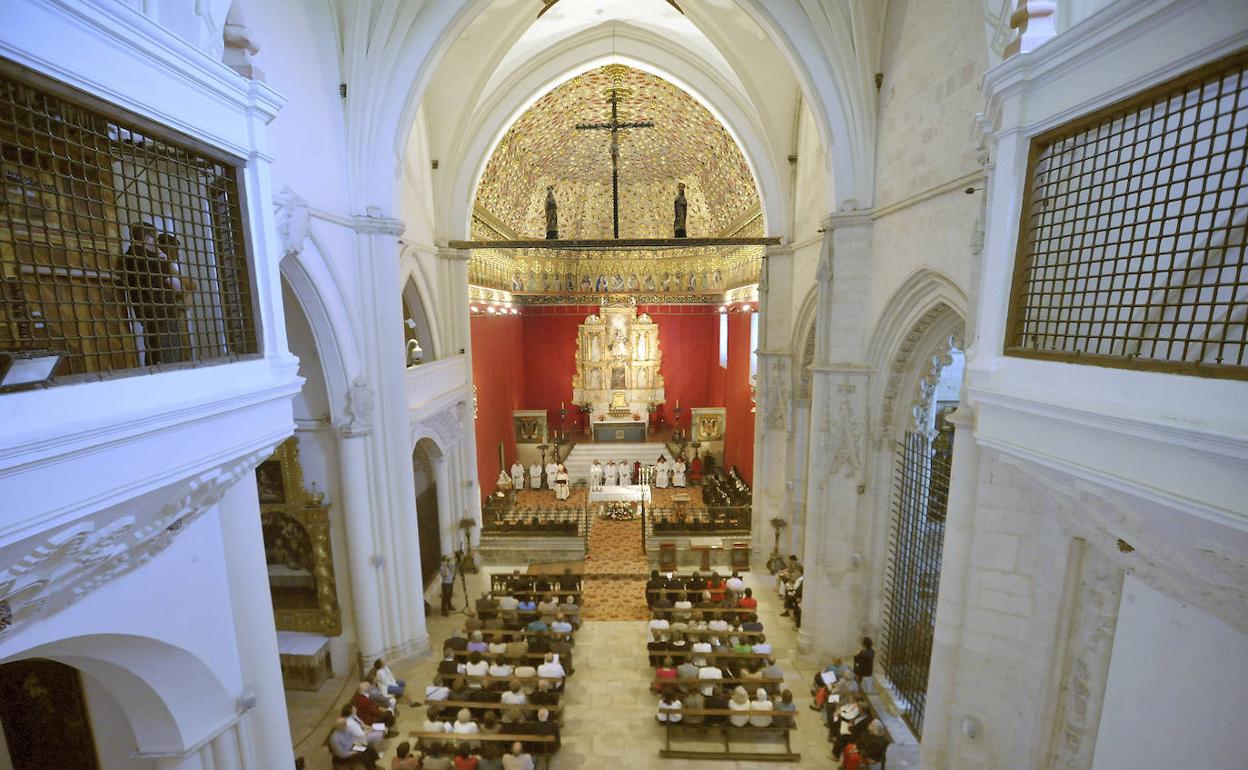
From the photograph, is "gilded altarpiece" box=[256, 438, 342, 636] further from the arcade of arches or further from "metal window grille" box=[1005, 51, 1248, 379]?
"metal window grille" box=[1005, 51, 1248, 379]

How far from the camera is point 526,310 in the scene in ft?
70.8

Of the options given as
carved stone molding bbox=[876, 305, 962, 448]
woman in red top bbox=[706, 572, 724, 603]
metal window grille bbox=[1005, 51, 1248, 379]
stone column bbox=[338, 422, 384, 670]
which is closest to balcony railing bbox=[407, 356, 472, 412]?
stone column bbox=[338, 422, 384, 670]

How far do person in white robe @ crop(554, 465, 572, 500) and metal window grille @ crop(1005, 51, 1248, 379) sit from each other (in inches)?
601

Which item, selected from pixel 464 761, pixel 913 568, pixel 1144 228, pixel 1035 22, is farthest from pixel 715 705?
pixel 1035 22

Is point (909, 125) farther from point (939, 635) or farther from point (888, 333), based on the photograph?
point (939, 635)

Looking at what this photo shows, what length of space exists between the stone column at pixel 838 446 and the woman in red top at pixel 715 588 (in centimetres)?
180

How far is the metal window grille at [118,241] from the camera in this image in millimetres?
2250

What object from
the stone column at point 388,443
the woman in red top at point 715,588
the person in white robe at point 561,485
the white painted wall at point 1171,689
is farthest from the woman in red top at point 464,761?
the person in white robe at point 561,485

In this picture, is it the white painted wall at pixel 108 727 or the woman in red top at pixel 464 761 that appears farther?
the woman in red top at pixel 464 761

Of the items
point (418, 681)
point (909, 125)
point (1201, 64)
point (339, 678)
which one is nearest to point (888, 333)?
point (909, 125)

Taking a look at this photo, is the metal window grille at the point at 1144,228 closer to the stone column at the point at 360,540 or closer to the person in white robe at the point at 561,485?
the stone column at the point at 360,540

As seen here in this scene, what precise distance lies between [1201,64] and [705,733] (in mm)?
8394

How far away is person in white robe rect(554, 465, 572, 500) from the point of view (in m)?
17.4

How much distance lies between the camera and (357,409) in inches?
312
